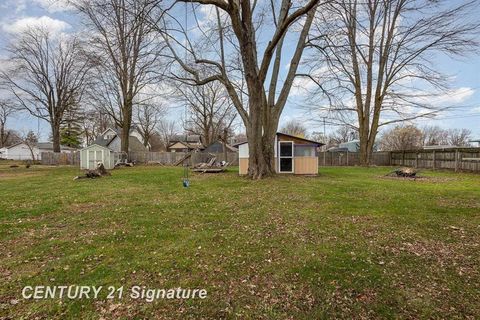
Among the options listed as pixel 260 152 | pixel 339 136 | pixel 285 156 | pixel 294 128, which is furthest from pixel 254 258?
pixel 339 136

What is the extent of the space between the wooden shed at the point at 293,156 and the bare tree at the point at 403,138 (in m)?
37.3

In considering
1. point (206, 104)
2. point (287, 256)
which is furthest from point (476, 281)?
point (206, 104)

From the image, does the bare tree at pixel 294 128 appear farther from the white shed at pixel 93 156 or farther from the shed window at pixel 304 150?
the shed window at pixel 304 150

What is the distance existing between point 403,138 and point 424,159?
29295 mm

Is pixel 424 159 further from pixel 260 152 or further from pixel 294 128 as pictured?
pixel 294 128

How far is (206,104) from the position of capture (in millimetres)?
35531

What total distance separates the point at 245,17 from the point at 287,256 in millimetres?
8927

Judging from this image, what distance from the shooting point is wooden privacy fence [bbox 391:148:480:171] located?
1570cm

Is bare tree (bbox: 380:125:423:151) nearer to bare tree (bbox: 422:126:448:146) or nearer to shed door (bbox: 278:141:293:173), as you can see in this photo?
bare tree (bbox: 422:126:448:146)

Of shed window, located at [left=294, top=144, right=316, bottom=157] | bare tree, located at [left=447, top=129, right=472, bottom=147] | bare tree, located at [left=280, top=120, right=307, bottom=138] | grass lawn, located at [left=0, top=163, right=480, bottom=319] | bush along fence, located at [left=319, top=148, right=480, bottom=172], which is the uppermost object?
bare tree, located at [left=280, top=120, right=307, bottom=138]

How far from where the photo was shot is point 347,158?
1075 inches

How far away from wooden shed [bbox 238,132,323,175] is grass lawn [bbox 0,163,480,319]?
8302 mm

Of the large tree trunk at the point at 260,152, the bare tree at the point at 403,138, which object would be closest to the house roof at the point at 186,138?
the bare tree at the point at 403,138

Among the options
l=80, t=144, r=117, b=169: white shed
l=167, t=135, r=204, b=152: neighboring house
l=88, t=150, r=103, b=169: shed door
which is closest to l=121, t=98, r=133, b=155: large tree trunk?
l=80, t=144, r=117, b=169: white shed
